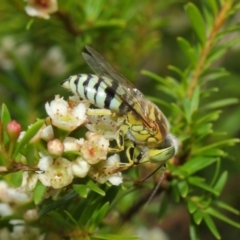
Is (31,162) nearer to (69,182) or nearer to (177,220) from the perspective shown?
(69,182)

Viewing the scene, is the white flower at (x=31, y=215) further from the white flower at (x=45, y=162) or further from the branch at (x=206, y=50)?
the branch at (x=206, y=50)

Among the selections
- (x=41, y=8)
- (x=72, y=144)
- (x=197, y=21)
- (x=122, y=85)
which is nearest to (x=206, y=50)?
(x=197, y=21)

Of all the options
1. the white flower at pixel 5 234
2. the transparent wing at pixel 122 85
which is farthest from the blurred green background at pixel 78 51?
the white flower at pixel 5 234

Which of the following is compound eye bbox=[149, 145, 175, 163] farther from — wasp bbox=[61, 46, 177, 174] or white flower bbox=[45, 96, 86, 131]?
white flower bbox=[45, 96, 86, 131]

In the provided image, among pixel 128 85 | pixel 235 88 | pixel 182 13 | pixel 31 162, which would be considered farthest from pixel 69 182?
pixel 182 13

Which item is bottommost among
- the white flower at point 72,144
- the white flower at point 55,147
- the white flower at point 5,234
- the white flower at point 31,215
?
the white flower at point 5,234

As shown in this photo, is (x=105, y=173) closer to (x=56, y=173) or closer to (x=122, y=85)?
(x=56, y=173)
